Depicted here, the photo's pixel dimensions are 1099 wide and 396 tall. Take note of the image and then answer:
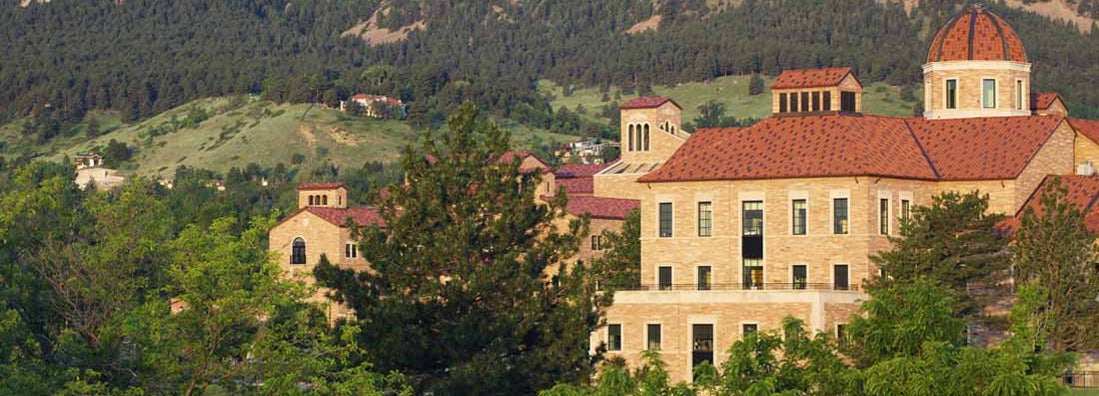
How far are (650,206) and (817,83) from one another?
919 cm

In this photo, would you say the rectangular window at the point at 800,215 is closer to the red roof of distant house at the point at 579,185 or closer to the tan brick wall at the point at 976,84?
the tan brick wall at the point at 976,84

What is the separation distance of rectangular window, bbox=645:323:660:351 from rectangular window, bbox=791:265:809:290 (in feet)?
18.7

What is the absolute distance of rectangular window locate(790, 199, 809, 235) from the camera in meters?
93.0

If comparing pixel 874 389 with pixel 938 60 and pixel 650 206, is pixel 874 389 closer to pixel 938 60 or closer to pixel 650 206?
pixel 650 206

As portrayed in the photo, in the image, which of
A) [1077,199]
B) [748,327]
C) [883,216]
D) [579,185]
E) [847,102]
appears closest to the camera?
[748,327]

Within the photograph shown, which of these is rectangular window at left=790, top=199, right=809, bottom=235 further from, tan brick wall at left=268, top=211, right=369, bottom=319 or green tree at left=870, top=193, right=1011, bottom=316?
tan brick wall at left=268, top=211, right=369, bottom=319

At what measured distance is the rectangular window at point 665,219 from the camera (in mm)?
96062

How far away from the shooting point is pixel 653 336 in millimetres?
92750

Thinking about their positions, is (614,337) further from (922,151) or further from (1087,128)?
(1087,128)

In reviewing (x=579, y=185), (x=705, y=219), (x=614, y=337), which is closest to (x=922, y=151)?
(x=705, y=219)

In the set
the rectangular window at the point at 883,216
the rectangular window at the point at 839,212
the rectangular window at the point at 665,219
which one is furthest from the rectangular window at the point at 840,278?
the rectangular window at the point at 665,219

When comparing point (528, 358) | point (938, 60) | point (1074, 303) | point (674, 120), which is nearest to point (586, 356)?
point (528, 358)

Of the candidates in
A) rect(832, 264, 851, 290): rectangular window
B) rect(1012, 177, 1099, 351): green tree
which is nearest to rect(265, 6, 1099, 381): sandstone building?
rect(832, 264, 851, 290): rectangular window

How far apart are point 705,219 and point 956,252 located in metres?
11.5
